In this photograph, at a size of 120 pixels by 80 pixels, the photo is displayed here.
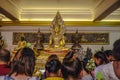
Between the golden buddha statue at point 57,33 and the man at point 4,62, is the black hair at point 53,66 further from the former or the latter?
the golden buddha statue at point 57,33

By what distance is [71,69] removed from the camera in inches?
95.7

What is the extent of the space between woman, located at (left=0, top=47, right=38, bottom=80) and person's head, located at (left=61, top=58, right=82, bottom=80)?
0.32 m

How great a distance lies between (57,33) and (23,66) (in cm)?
546

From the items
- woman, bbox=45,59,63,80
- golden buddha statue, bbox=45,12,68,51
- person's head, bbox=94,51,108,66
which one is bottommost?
woman, bbox=45,59,63,80

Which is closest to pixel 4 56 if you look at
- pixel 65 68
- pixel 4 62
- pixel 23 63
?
pixel 4 62

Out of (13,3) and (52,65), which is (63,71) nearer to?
(52,65)

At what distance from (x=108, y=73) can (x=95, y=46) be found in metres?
5.62

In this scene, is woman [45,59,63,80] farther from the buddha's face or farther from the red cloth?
the buddha's face

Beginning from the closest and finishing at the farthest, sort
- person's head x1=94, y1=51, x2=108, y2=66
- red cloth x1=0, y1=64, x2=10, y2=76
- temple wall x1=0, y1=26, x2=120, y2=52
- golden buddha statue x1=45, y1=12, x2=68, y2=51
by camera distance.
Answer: red cloth x1=0, y1=64, x2=10, y2=76
person's head x1=94, y1=51, x2=108, y2=66
golden buddha statue x1=45, y1=12, x2=68, y2=51
temple wall x1=0, y1=26, x2=120, y2=52

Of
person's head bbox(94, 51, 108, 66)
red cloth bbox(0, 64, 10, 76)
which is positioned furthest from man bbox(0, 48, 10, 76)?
person's head bbox(94, 51, 108, 66)

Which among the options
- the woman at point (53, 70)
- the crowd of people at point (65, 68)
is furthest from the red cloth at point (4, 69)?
the woman at point (53, 70)

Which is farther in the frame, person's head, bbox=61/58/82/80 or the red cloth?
the red cloth

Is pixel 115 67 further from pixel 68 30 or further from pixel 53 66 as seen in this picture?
pixel 68 30

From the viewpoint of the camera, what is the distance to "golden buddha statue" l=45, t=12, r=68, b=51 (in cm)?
765
